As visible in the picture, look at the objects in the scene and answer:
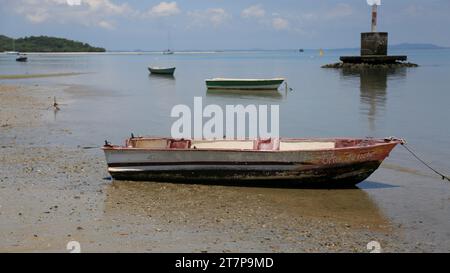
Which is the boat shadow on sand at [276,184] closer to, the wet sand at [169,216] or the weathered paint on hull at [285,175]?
the weathered paint on hull at [285,175]

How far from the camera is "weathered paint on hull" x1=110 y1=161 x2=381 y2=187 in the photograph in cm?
1371

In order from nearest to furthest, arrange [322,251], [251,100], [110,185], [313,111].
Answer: [322,251], [110,185], [313,111], [251,100]

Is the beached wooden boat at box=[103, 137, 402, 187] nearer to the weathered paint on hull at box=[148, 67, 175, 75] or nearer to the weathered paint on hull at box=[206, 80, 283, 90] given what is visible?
the weathered paint on hull at box=[206, 80, 283, 90]

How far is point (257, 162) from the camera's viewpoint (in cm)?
1378

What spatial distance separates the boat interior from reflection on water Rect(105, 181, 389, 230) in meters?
1.30

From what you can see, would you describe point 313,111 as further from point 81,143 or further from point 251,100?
point 81,143

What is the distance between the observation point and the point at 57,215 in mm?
11156

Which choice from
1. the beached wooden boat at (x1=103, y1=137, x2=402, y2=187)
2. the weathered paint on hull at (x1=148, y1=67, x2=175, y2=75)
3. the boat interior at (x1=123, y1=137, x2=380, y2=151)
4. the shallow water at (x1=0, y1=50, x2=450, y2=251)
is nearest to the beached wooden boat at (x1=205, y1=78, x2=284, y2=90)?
the shallow water at (x1=0, y1=50, x2=450, y2=251)

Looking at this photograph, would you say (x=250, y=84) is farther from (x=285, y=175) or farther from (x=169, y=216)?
(x=169, y=216)

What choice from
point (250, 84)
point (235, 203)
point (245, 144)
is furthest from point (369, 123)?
point (250, 84)

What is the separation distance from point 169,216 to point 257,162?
3.34 meters

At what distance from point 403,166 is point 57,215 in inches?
421

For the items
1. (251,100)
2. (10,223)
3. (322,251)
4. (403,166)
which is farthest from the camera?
(251,100)
